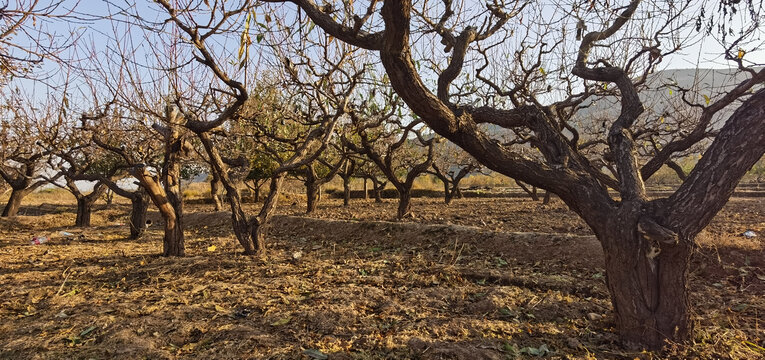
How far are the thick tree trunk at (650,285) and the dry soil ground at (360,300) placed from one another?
0.14 meters

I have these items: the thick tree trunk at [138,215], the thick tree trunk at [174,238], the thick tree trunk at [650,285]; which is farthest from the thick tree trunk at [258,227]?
the thick tree trunk at [650,285]

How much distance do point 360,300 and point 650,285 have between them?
8.03 feet

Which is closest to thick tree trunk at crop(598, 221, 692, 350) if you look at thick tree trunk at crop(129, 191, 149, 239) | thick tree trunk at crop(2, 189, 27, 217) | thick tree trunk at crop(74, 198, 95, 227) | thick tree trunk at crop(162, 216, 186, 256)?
thick tree trunk at crop(162, 216, 186, 256)

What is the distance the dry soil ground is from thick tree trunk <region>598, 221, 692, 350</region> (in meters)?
0.14

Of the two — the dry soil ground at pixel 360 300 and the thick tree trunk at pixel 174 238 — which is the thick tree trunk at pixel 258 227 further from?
the thick tree trunk at pixel 174 238

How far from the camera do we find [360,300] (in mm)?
4086

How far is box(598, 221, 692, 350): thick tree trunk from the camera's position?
289 cm

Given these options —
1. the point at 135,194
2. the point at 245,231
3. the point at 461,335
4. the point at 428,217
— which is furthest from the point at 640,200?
the point at 135,194

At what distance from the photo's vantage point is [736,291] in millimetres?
4508

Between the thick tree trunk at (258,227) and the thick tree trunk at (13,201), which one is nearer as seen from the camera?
the thick tree trunk at (258,227)

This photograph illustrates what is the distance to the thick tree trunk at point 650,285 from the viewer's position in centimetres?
289

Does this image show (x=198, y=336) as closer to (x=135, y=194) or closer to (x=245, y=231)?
(x=245, y=231)

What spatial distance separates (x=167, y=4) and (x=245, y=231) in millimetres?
3290

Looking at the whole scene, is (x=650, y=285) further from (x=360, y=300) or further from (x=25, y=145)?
(x=25, y=145)
